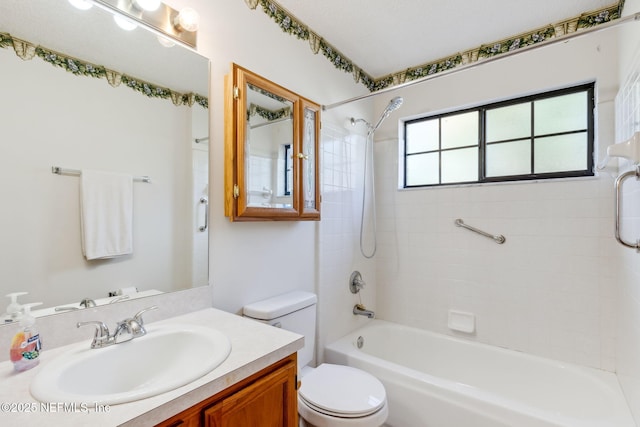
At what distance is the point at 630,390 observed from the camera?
1444 millimetres

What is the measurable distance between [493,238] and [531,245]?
0.22 m

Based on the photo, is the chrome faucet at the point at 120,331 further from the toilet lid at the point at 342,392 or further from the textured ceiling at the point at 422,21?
the textured ceiling at the point at 422,21

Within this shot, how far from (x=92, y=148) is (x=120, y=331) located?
642 millimetres

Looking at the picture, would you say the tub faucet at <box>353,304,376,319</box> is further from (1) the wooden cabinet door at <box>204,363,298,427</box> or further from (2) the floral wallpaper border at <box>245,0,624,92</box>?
(2) the floral wallpaper border at <box>245,0,624,92</box>

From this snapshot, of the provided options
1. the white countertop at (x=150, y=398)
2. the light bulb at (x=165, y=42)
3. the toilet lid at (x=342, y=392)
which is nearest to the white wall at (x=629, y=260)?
the toilet lid at (x=342, y=392)

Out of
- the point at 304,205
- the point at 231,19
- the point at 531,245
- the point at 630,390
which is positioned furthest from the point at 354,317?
the point at 231,19

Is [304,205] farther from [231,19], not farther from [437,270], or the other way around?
[437,270]

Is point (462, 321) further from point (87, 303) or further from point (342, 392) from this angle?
point (87, 303)

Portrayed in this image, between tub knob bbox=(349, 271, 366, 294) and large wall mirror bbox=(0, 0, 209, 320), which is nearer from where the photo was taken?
large wall mirror bbox=(0, 0, 209, 320)

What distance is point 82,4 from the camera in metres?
1.07

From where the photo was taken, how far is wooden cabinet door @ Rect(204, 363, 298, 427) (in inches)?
31.9

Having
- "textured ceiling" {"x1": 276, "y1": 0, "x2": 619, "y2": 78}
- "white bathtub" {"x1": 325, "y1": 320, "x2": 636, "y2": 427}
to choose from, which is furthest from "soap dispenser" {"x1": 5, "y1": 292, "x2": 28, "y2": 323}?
"textured ceiling" {"x1": 276, "y1": 0, "x2": 619, "y2": 78}

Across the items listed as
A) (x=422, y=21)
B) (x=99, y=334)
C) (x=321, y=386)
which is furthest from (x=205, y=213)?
(x=422, y=21)

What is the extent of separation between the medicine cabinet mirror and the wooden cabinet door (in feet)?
2.41
